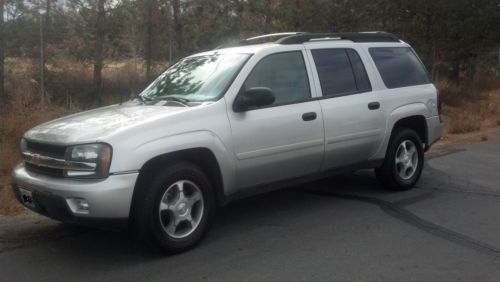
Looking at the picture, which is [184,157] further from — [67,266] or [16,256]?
[16,256]

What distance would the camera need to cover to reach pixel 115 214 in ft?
14.9

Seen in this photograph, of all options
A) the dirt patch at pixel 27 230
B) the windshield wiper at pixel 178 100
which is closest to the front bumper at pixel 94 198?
the dirt patch at pixel 27 230

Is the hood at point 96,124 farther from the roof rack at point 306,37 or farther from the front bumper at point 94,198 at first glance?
the roof rack at point 306,37

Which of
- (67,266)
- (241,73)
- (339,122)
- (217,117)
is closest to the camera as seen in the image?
(67,266)

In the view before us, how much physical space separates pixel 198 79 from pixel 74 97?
8.78 metres

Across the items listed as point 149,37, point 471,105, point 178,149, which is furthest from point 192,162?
point 471,105

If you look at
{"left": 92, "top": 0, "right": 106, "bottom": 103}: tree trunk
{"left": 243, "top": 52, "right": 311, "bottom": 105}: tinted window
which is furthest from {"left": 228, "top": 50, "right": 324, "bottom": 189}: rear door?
{"left": 92, "top": 0, "right": 106, "bottom": 103}: tree trunk

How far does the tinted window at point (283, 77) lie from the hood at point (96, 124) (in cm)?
90

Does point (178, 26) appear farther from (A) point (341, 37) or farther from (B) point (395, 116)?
(B) point (395, 116)

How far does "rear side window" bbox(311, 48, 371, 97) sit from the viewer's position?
625 centimetres

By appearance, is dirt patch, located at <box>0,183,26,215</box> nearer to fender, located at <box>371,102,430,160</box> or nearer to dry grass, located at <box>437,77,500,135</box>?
fender, located at <box>371,102,430,160</box>

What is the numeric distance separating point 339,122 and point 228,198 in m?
1.56

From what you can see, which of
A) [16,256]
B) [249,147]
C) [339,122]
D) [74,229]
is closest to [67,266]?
[16,256]

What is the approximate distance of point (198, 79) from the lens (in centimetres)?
585
